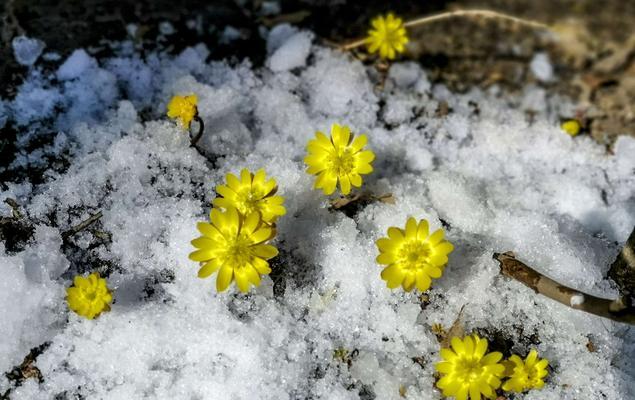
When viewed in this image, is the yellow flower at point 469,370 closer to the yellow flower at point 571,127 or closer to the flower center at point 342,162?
the flower center at point 342,162

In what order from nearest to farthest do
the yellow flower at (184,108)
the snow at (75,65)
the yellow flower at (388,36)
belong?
1. the yellow flower at (184,108)
2. the snow at (75,65)
3. the yellow flower at (388,36)

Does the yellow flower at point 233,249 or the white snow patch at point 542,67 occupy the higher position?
the yellow flower at point 233,249

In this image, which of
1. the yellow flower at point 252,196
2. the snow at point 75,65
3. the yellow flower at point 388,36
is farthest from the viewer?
the yellow flower at point 388,36

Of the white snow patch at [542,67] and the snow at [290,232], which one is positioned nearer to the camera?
the snow at [290,232]

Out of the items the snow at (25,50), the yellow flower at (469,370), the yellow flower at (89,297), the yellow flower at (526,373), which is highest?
the snow at (25,50)

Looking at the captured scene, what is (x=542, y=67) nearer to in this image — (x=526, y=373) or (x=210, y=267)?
(x=526, y=373)

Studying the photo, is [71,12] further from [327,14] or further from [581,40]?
[581,40]

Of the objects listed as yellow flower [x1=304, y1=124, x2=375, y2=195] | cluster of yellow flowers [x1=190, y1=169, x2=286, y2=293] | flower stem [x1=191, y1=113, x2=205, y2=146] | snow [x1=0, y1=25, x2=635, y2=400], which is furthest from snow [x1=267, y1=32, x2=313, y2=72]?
cluster of yellow flowers [x1=190, y1=169, x2=286, y2=293]

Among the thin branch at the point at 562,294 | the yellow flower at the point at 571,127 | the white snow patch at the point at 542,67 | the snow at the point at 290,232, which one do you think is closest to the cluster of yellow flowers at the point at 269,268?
the snow at the point at 290,232

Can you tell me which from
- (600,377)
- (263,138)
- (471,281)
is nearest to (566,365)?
(600,377)
